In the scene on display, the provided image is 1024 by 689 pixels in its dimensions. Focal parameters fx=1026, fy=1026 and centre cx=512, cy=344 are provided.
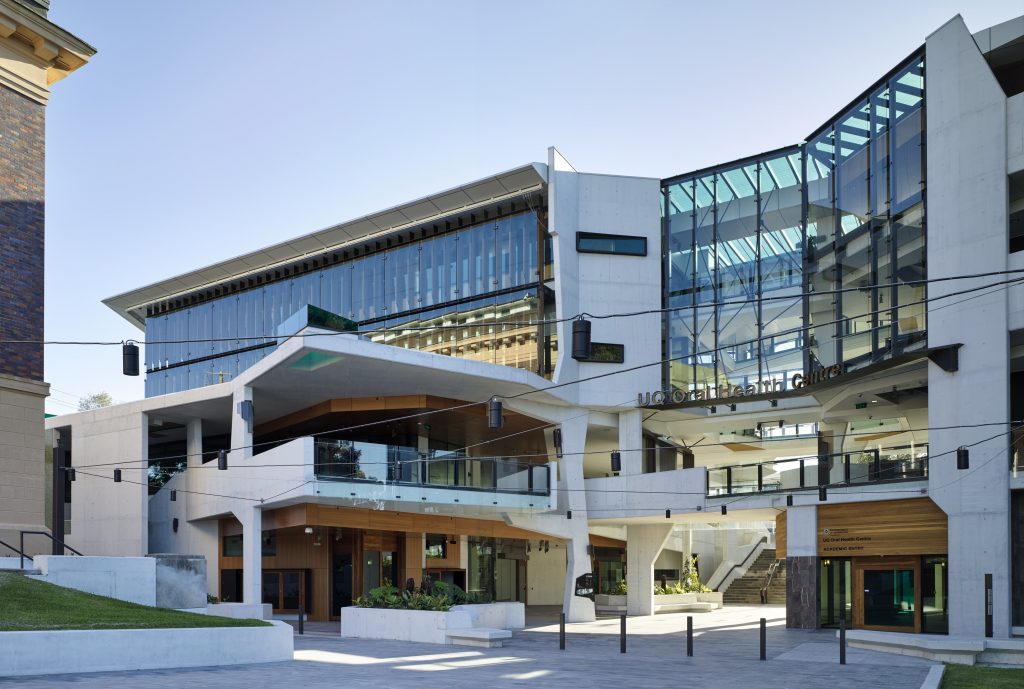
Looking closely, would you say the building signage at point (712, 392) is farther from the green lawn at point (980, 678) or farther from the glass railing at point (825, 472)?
the green lawn at point (980, 678)

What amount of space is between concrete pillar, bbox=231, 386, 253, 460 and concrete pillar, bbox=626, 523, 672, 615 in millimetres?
16230

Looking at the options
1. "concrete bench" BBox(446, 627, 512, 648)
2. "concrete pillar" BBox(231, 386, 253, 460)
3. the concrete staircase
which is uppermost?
"concrete pillar" BBox(231, 386, 253, 460)

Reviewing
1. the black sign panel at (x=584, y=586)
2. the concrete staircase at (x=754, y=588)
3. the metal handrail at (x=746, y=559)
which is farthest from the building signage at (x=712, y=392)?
the metal handrail at (x=746, y=559)

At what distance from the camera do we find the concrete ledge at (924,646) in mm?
22031

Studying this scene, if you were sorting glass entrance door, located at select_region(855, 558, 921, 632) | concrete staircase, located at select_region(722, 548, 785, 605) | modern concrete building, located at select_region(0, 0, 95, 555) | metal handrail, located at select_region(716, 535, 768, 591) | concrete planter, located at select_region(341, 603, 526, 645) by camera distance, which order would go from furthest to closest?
metal handrail, located at select_region(716, 535, 768, 591) < concrete staircase, located at select_region(722, 548, 785, 605) < glass entrance door, located at select_region(855, 558, 921, 632) < modern concrete building, located at select_region(0, 0, 95, 555) < concrete planter, located at select_region(341, 603, 526, 645)

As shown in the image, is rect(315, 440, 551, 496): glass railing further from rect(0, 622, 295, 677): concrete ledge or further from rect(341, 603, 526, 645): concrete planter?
rect(0, 622, 295, 677): concrete ledge

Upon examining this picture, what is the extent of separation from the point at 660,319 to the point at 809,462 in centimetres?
931

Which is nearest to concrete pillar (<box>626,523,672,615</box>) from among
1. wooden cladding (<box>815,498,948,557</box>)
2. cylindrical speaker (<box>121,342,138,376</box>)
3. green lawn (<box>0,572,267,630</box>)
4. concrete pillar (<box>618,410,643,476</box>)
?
concrete pillar (<box>618,410,643,476</box>)

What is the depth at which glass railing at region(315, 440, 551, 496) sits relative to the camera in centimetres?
3127

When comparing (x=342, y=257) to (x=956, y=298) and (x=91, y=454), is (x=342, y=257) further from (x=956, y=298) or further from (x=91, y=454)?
(x=956, y=298)

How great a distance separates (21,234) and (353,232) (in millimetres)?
16527

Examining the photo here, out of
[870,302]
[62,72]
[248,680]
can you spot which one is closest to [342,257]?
[62,72]

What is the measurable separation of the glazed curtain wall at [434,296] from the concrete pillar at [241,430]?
210cm

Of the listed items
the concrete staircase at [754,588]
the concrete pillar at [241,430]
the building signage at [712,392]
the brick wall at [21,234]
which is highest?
the brick wall at [21,234]
